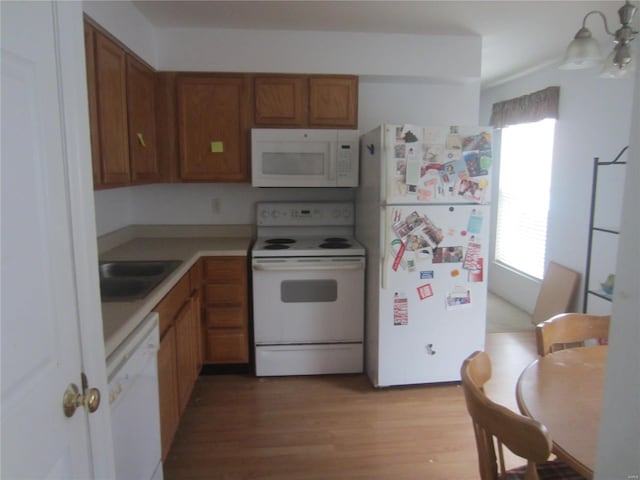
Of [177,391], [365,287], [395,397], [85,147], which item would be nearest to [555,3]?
[365,287]

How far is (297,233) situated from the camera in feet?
11.3

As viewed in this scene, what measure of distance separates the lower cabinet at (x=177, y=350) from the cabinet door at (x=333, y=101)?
1.32 meters

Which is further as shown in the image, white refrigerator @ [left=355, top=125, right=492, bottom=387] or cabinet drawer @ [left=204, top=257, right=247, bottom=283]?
cabinet drawer @ [left=204, top=257, right=247, bottom=283]

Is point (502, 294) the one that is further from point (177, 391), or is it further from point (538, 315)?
point (177, 391)

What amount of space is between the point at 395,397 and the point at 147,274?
1.65m

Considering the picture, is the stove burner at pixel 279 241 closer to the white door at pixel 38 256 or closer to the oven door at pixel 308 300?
the oven door at pixel 308 300

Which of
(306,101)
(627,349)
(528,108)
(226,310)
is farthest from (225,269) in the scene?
(528,108)

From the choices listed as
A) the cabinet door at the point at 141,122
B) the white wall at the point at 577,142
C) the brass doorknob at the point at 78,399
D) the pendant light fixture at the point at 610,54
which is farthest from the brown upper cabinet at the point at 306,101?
the brass doorknob at the point at 78,399

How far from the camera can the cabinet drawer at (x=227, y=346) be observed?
2986mm

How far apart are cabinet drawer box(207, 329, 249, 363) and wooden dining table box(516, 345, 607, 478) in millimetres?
1949

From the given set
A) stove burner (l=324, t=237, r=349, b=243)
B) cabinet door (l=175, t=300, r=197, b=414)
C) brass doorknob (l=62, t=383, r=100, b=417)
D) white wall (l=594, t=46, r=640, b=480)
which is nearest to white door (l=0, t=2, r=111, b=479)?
brass doorknob (l=62, t=383, r=100, b=417)

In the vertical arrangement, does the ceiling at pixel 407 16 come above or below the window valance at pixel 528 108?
above

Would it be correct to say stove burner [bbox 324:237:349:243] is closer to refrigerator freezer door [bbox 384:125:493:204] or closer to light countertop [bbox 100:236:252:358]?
light countertop [bbox 100:236:252:358]

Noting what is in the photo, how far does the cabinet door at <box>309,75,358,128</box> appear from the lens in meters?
3.10
